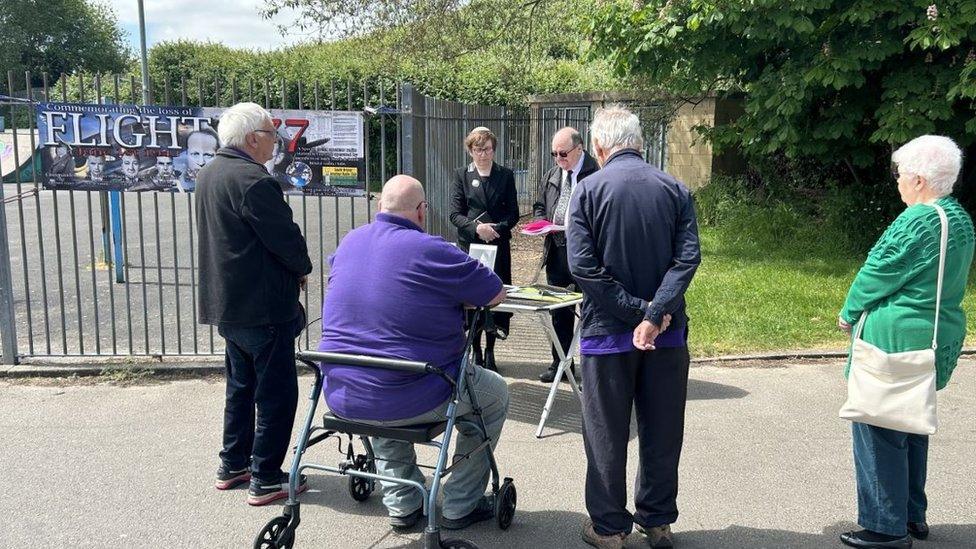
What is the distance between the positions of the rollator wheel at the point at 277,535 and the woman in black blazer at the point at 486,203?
8.84 ft

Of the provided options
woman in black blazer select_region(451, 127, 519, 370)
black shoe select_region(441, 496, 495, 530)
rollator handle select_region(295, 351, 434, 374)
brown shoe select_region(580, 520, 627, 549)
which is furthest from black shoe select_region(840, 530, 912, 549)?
woman in black blazer select_region(451, 127, 519, 370)

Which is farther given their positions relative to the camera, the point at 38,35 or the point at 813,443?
the point at 38,35

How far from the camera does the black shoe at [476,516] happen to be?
3742 mm

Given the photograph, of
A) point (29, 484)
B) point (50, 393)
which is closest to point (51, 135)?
point (50, 393)

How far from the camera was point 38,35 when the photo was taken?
139ft

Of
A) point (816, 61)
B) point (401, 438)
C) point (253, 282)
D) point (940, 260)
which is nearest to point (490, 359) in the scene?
point (253, 282)

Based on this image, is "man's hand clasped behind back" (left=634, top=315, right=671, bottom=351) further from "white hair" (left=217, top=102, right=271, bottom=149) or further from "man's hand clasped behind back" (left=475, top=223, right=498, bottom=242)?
"man's hand clasped behind back" (left=475, top=223, right=498, bottom=242)

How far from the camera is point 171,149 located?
5.69 m

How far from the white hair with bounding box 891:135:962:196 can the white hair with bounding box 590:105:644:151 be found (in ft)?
3.65

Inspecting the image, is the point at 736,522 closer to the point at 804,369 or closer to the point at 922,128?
the point at 804,369

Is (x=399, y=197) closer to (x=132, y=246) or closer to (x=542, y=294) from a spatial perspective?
(x=542, y=294)

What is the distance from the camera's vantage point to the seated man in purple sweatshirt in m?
3.19

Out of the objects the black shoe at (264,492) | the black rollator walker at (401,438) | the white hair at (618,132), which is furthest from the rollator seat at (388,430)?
the white hair at (618,132)

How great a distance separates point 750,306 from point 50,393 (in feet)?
19.9
